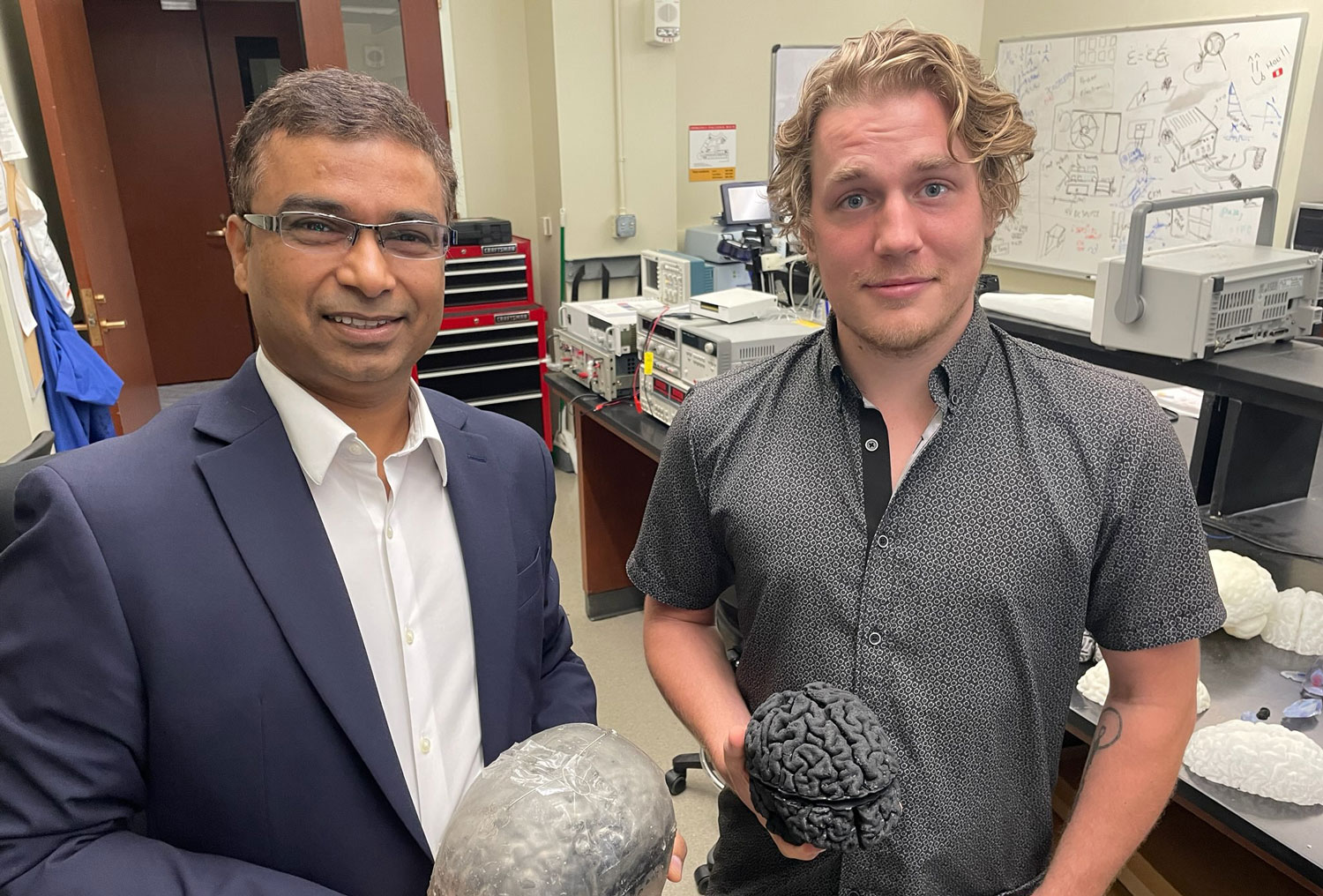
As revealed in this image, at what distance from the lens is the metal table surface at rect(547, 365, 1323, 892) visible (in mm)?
1068

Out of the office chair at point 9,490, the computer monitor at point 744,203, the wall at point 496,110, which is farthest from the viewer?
the wall at point 496,110

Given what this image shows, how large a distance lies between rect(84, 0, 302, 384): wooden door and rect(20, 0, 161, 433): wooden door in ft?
6.52

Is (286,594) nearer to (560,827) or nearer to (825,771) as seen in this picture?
(560,827)

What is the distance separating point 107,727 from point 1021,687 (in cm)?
92

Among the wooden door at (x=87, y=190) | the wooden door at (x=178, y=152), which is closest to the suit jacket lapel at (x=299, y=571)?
the wooden door at (x=87, y=190)

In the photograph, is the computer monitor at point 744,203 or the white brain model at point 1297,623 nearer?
the white brain model at point 1297,623

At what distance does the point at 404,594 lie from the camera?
3.07 ft

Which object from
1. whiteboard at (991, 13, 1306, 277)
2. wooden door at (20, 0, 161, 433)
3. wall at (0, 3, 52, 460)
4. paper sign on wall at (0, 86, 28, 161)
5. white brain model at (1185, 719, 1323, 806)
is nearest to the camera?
white brain model at (1185, 719, 1323, 806)

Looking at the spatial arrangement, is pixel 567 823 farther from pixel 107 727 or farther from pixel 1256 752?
pixel 1256 752

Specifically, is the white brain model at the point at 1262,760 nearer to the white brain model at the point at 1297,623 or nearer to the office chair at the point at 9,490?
the white brain model at the point at 1297,623

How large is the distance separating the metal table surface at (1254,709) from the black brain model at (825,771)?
0.62 metres

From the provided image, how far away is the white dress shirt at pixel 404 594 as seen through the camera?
35.9 inches

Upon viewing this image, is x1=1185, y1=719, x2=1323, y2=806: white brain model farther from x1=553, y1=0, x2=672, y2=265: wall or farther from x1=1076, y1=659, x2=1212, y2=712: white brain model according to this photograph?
x1=553, y1=0, x2=672, y2=265: wall

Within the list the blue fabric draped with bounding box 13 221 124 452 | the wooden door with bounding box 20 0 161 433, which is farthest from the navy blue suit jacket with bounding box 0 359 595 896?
the wooden door with bounding box 20 0 161 433
